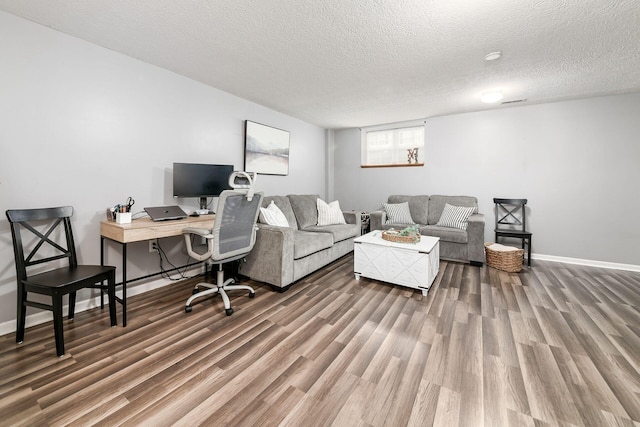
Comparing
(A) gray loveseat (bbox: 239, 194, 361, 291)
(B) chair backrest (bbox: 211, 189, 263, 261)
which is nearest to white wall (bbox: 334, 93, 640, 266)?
(A) gray loveseat (bbox: 239, 194, 361, 291)

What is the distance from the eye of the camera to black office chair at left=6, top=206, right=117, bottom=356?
5.48 ft

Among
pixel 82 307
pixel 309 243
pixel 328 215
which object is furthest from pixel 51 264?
pixel 328 215

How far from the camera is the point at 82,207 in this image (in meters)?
2.28

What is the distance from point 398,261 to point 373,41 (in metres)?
2.14

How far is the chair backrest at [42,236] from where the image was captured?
71.0 inches

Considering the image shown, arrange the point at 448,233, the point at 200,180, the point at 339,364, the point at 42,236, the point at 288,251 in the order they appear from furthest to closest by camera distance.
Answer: the point at 448,233, the point at 200,180, the point at 288,251, the point at 42,236, the point at 339,364

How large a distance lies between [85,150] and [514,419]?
140 inches

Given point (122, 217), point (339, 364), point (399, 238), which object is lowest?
point (339, 364)

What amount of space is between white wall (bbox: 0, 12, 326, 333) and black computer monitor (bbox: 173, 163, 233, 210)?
230 mm

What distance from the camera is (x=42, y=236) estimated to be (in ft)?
6.38

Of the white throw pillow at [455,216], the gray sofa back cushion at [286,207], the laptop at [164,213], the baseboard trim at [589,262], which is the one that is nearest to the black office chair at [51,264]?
the laptop at [164,213]

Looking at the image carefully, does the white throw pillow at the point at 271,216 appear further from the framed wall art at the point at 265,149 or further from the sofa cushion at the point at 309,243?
the framed wall art at the point at 265,149

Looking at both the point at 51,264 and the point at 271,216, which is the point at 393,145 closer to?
the point at 271,216

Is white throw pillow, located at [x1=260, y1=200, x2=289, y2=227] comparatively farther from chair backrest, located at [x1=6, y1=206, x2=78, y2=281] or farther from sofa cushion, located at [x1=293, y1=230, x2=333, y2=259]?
chair backrest, located at [x1=6, y1=206, x2=78, y2=281]
